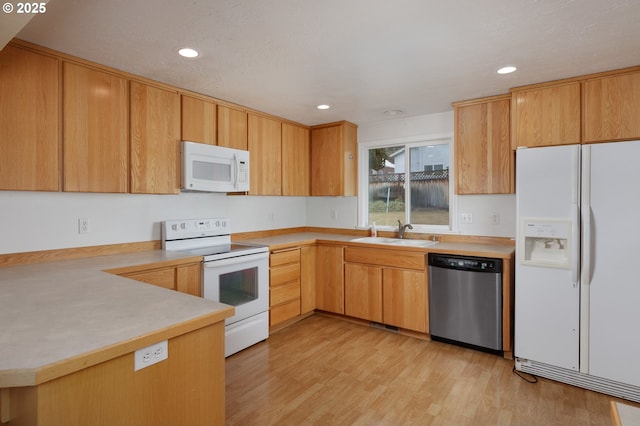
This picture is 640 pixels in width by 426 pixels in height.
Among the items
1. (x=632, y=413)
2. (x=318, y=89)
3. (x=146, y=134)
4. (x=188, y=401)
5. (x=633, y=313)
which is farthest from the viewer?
(x=318, y=89)

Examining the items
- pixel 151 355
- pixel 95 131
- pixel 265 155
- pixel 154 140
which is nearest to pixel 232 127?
pixel 265 155

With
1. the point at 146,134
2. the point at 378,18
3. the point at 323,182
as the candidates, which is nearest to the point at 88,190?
the point at 146,134

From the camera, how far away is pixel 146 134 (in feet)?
9.01

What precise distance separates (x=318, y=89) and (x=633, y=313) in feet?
9.23

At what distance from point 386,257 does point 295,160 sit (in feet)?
5.32

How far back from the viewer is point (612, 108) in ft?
8.33

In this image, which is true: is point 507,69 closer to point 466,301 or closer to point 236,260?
point 466,301

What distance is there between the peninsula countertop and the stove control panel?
109 centimetres

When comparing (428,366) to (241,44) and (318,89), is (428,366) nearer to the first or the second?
(318,89)

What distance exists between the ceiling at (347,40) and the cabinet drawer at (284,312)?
208 cm

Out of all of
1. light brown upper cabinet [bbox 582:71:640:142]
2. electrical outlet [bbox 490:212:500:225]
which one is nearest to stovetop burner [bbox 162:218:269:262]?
electrical outlet [bbox 490:212:500:225]

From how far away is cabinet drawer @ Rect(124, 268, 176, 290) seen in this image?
7.66 feet

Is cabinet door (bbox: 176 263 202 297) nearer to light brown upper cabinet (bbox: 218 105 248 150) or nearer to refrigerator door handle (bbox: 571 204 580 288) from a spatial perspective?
light brown upper cabinet (bbox: 218 105 248 150)

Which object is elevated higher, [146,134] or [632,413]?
[146,134]
